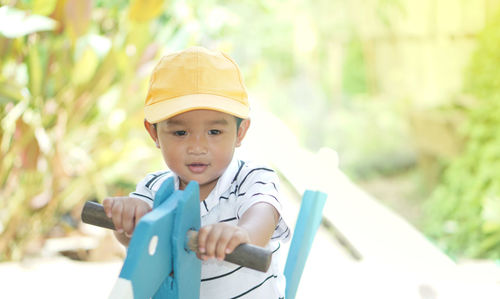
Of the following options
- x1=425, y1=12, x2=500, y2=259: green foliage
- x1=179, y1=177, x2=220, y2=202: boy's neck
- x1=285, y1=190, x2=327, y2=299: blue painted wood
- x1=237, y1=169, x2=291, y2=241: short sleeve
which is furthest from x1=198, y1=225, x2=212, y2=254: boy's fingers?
x1=425, y1=12, x2=500, y2=259: green foliage

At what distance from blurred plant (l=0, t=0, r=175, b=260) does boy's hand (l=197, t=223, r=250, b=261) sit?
201 centimetres

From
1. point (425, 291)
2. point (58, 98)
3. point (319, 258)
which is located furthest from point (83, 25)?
point (425, 291)

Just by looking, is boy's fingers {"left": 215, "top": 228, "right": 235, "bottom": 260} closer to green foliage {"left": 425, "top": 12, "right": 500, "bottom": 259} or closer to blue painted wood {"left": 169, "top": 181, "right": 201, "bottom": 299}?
blue painted wood {"left": 169, "top": 181, "right": 201, "bottom": 299}

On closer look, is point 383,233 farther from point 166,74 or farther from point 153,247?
point 153,247

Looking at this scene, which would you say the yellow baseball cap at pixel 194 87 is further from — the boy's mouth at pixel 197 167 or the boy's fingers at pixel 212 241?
the boy's fingers at pixel 212 241

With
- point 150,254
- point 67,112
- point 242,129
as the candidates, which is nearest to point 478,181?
point 67,112

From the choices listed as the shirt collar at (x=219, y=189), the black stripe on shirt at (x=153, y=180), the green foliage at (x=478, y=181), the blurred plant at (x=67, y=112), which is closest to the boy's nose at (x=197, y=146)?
the shirt collar at (x=219, y=189)

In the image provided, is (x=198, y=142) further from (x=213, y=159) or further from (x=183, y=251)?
(x=183, y=251)

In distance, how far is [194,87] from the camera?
1332mm

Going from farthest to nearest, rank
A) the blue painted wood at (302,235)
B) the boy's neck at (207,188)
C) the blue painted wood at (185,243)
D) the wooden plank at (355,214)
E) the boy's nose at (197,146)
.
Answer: the wooden plank at (355,214) → the blue painted wood at (302,235) → the boy's neck at (207,188) → the boy's nose at (197,146) → the blue painted wood at (185,243)

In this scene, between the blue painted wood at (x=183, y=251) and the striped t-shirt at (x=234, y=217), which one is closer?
the blue painted wood at (x=183, y=251)

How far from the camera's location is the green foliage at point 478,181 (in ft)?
12.1

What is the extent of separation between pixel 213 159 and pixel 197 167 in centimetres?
4

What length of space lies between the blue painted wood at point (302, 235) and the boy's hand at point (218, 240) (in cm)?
57
